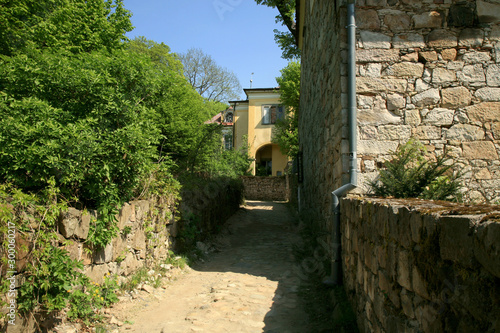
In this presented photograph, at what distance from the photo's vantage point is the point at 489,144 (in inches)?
194

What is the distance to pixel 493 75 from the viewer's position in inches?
197

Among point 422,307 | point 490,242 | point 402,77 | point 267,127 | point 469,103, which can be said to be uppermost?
point 267,127

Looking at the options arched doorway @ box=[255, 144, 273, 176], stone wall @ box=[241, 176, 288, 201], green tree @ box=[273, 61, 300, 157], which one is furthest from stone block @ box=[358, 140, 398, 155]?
arched doorway @ box=[255, 144, 273, 176]

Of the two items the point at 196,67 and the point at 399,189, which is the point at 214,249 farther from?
the point at 196,67

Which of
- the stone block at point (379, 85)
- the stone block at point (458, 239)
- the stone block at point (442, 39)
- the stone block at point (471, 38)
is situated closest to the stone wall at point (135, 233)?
the stone block at point (458, 239)

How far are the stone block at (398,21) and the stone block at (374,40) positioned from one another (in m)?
0.17

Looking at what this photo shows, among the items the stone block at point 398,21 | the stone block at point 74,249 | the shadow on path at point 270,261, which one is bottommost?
the shadow on path at point 270,261

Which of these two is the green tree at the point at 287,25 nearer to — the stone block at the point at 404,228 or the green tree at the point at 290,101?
the green tree at the point at 290,101

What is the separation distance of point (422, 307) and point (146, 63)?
16.4ft

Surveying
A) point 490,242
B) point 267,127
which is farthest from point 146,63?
point 267,127

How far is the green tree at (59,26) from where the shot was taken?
9.59 m

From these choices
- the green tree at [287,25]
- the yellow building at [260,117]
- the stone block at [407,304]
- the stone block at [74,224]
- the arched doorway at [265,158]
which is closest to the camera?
the stone block at [407,304]

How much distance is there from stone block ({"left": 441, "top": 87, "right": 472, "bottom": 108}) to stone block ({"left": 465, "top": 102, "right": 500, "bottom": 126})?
6.6 inches

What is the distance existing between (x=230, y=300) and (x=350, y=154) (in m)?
2.62
